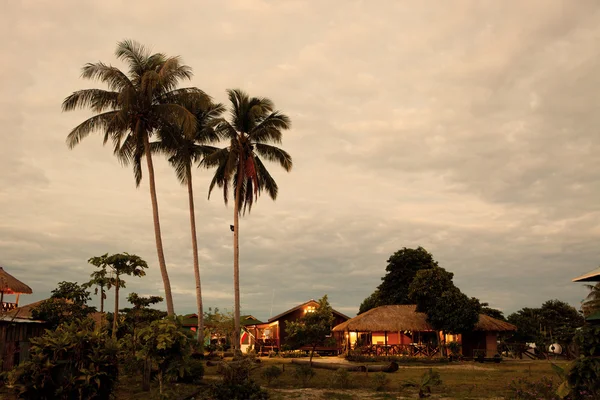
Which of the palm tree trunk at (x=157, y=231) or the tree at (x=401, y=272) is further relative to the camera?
the tree at (x=401, y=272)

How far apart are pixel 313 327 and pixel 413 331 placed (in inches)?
303

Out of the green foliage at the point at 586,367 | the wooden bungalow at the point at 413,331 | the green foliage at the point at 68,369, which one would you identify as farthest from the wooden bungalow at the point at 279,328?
the green foliage at the point at 586,367

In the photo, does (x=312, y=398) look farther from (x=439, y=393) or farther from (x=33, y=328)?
(x=33, y=328)

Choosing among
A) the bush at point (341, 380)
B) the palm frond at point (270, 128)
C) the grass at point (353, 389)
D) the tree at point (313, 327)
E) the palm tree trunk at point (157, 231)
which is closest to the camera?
the grass at point (353, 389)

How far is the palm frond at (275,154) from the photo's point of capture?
3566 centimetres

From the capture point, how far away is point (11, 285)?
1040 inches

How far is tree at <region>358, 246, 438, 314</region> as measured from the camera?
5306 cm

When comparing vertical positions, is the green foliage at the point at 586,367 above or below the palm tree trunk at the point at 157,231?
below

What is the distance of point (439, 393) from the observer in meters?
17.9

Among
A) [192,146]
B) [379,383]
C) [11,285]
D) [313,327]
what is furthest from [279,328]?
[379,383]

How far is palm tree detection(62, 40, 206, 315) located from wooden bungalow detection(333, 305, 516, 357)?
17543 millimetres

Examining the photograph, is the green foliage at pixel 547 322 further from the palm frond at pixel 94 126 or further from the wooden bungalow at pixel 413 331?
the palm frond at pixel 94 126

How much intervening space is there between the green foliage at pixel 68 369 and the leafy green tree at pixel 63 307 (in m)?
10.8

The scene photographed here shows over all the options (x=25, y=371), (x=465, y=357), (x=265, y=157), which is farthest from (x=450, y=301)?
(x=25, y=371)
